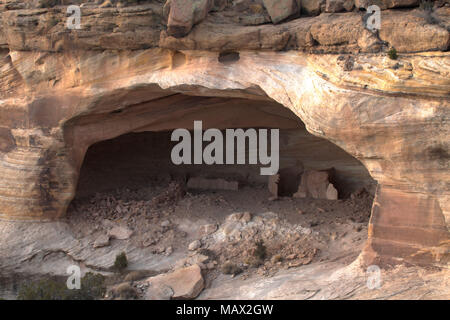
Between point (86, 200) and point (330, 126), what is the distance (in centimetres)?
745

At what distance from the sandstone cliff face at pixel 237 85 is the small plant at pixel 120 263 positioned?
2441mm

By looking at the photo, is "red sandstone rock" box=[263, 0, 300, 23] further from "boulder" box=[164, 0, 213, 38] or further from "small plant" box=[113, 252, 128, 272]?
"small plant" box=[113, 252, 128, 272]

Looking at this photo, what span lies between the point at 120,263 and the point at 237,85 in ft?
14.8

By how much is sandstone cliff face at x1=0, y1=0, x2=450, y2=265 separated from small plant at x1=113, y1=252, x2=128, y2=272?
8.01 feet

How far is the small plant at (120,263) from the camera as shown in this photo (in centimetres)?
1083

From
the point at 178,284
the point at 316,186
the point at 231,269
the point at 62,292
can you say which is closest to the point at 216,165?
the point at 316,186

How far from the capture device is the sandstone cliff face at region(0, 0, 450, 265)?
7949 millimetres

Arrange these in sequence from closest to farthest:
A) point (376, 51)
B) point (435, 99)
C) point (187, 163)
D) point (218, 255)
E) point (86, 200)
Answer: point (435, 99) → point (376, 51) → point (218, 255) → point (86, 200) → point (187, 163)

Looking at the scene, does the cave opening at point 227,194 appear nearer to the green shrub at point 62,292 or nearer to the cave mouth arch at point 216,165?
the cave mouth arch at point 216,165

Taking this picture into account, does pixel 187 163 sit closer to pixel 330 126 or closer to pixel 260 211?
pixel 260 211

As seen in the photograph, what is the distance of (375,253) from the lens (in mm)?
8711

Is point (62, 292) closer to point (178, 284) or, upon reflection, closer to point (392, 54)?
point (178, 284)

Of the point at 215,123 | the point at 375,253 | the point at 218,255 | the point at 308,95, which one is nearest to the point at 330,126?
the point at 308,95

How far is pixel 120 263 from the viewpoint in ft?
35.5
